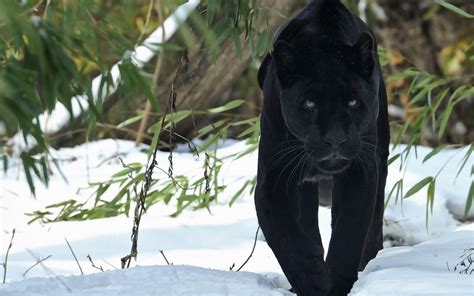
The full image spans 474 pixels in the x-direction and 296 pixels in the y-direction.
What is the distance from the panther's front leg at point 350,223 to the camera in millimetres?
3188

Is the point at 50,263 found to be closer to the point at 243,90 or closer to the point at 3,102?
the point at 3,102

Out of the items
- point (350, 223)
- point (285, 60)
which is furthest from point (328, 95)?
point (350, 223)

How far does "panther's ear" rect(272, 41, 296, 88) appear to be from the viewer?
3.18 meters

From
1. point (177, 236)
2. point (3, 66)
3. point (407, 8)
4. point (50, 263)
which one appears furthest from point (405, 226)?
point (407, 8)

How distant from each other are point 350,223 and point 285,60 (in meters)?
0.54

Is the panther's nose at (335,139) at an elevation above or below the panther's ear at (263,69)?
below

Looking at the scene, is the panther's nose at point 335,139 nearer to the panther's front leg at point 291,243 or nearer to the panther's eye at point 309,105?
the panther's eye at point 309,105

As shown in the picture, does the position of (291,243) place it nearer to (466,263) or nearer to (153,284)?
(153,284)

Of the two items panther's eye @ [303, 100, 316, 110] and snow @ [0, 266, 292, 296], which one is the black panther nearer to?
panther's eye @ [303, 100, 316, 110]

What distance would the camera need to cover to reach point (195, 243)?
4.64 m

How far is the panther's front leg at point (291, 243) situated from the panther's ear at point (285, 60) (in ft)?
1.10

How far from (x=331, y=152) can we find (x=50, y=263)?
1658 millimetres

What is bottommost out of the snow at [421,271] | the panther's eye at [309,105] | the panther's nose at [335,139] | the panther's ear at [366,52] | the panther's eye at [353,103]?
the snow at [421,271]

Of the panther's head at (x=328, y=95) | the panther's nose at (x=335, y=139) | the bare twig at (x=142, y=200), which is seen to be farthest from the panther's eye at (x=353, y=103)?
the bare twig at (x=142, y=200)
